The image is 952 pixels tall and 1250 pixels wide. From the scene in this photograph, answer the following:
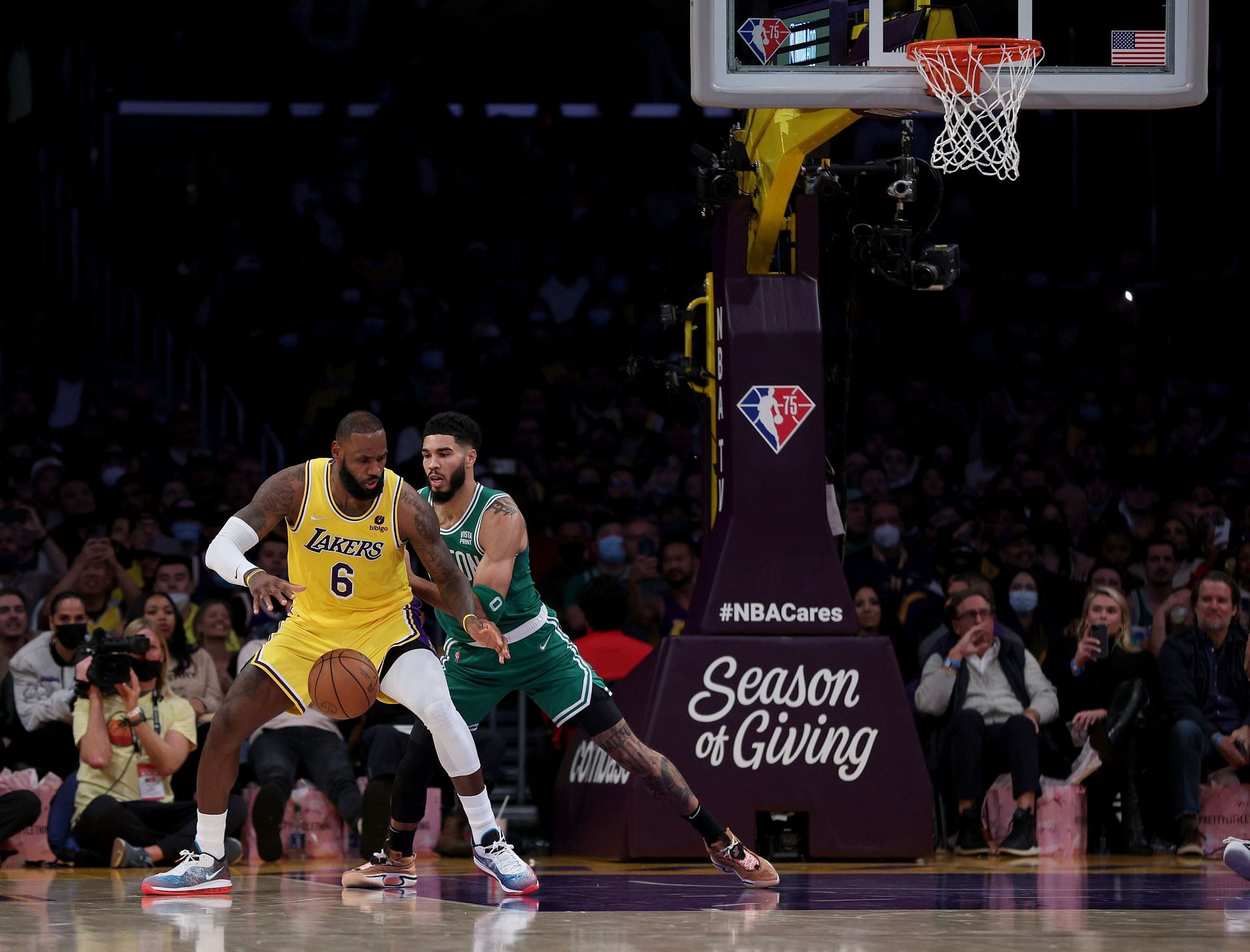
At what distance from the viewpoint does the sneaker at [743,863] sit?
874cm

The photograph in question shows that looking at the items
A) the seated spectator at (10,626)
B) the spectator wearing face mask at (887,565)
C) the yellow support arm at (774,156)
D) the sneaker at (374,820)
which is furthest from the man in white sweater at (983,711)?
the seated spectator at (10,626)

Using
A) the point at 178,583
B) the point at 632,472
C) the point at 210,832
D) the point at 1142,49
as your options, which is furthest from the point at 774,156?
the point at 632,472

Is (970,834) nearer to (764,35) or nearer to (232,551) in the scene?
(764,35)

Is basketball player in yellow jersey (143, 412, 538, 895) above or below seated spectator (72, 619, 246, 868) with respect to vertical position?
above

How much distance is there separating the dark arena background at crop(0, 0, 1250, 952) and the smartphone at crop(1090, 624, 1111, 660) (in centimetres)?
2

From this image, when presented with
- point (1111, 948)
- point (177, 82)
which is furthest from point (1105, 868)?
point (177, 82)

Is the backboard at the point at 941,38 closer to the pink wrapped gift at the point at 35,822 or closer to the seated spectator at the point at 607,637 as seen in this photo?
the seated spectator at the point at 607,637

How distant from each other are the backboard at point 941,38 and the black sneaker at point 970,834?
4.37m

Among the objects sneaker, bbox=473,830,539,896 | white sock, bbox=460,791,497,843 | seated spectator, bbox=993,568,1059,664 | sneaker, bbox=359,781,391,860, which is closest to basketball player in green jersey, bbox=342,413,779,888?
white sock, bbox=460,791,497,843

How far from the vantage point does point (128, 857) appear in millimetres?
10469

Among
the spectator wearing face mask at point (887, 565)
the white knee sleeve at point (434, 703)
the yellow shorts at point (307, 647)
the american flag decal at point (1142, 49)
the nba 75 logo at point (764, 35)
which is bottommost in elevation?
the white knee sleeve at point (434, 703)

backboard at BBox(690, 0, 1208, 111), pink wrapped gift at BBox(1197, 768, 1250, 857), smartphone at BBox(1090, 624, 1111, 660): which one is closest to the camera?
backboard at BBox(690, 0, 1208, 111)

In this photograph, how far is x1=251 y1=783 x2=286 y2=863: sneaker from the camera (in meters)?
10.9

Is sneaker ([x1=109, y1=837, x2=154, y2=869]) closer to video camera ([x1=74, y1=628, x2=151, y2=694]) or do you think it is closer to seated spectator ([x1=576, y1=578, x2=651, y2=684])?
video camera ([x1=74, y1=628, x2=151, y2=694])
